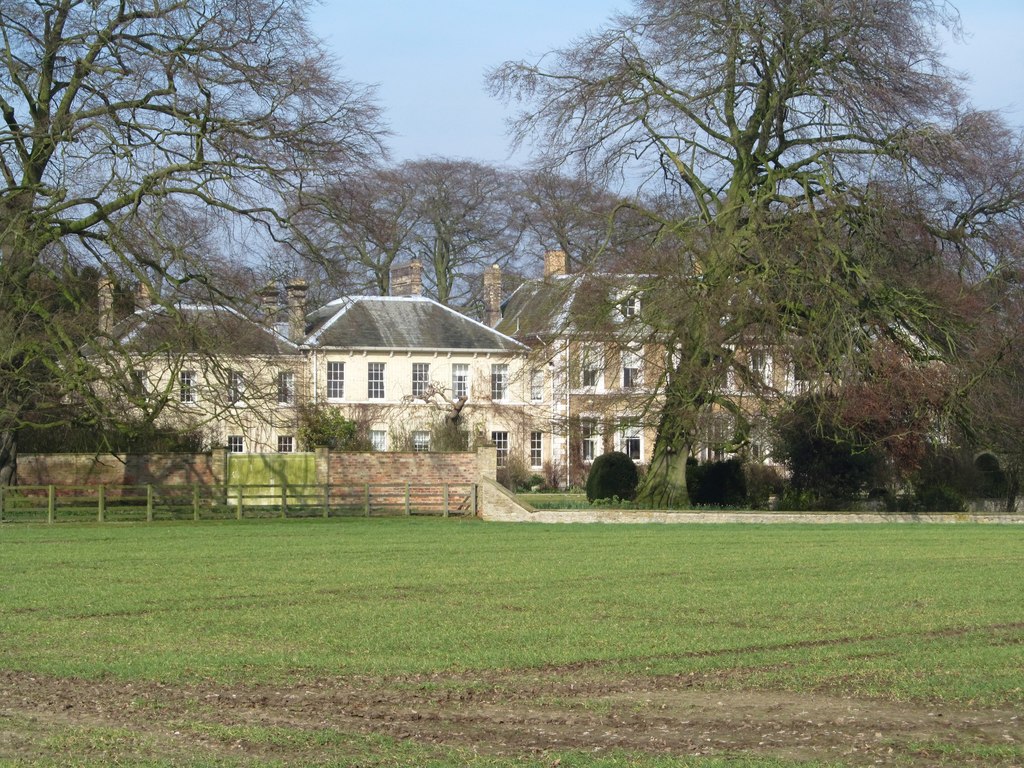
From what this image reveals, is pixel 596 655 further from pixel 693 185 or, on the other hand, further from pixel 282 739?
pixel 693 185

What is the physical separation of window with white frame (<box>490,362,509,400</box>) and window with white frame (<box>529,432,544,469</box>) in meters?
2.16

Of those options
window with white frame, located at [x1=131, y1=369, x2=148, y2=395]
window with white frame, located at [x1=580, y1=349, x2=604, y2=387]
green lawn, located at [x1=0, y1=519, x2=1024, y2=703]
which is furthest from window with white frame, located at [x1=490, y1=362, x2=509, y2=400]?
green lawn, located at [x1=0, y1=519, x2=1024, y2=703]

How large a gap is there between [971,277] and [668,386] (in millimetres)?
9100

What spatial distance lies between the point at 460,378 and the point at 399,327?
3377 mm

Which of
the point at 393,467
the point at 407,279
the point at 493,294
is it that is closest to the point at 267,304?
the point at 393,467

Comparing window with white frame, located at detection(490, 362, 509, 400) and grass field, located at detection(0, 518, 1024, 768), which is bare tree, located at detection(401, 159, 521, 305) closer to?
window with white frame, located at detection(490, 362, 509, 400)

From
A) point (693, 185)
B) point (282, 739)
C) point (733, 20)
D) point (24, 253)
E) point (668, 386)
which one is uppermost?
point (733, 20)

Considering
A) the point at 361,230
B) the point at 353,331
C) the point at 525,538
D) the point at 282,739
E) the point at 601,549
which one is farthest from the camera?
the point at 353,331

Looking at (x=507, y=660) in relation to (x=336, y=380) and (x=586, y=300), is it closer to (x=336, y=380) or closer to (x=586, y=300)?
(x=586, y=300)

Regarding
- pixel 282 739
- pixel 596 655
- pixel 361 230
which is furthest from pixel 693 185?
pixel 282 739

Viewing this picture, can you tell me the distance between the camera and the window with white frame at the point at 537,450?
58.5 metres

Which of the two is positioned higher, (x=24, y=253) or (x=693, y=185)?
(x=693, y=185)

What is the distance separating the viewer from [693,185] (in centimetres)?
3759

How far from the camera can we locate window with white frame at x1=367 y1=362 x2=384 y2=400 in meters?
56.8
